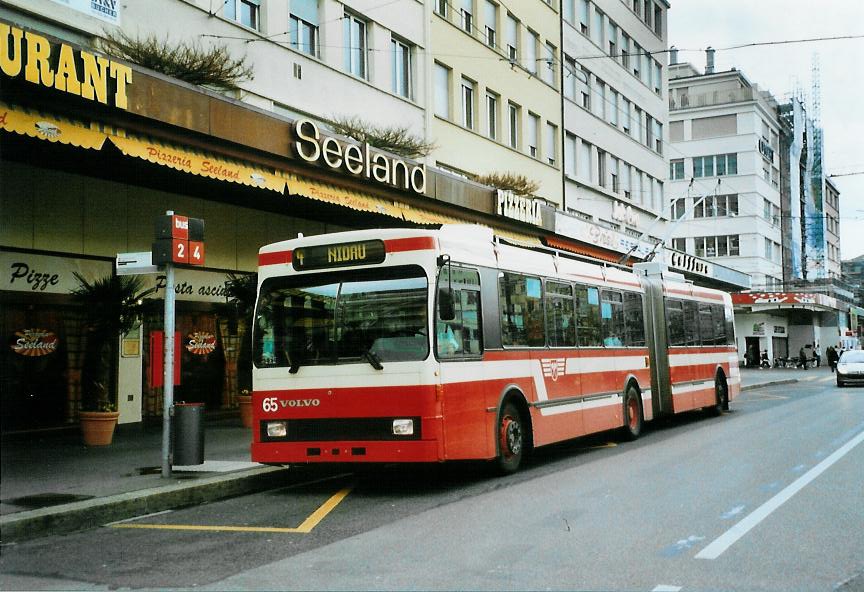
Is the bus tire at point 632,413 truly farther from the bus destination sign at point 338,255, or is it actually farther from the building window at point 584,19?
the building window at point 584,19

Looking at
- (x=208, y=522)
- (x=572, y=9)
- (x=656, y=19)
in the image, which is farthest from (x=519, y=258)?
(x=656, y=19)

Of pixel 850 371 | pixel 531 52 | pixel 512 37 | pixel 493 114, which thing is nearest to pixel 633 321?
pixel 493 114

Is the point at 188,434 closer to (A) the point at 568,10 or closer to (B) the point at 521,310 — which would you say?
(B) the point at 521,310

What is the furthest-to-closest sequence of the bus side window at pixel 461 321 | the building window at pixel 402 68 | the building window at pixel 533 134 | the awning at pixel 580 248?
the building window at pixel 533 134
the awning at pixel 580 248
the building window at pixel 402 68
the bus side window at pixel 461 321

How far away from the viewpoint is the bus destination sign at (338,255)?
1052cm

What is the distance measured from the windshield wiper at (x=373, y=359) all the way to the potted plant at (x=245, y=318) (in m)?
8.31


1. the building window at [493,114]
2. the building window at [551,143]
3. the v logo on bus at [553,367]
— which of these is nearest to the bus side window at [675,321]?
the v logo on bus at [553,367]

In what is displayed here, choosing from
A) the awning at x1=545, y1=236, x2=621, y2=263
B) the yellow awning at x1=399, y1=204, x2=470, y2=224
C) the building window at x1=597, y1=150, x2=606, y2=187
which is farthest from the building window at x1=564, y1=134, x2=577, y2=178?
the yellow awning at x1=399, y1=204, x2=470, y2=224

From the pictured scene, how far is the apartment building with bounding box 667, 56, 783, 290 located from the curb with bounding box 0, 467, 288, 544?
66.3 meters

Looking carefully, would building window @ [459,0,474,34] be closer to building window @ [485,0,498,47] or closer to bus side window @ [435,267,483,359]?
building window @ [485,0,498,47]

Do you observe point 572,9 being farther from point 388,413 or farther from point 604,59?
point 388,413

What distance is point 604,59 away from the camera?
4341cm

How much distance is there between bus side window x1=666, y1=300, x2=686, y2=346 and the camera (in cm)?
1905

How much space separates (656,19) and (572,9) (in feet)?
47.6
